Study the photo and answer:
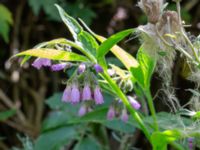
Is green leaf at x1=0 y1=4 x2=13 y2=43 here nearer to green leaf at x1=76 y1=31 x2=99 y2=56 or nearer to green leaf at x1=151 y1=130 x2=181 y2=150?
green leaf at x1=76 y1=31 x2=99 y2=56

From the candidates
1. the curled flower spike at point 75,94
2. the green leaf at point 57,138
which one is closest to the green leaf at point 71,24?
the curled flower spike at point 75,94

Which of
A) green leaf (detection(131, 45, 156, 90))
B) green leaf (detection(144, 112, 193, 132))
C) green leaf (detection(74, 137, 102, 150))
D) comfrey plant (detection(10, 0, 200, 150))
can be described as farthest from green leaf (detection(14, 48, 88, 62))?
green leaf (detection(74, 137, 102, 150))

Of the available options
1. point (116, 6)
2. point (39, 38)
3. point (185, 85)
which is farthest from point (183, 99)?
point (39, 38)

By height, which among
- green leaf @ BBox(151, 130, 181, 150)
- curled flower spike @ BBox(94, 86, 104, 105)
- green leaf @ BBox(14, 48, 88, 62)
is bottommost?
green leaf @ BBox(151, 130, 181, 150)

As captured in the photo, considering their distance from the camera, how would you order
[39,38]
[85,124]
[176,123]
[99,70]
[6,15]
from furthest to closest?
[39,38] → [6,15] → [85,124] → [176,123] → [99,70]

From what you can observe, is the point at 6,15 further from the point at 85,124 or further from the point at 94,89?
the point at 94,89

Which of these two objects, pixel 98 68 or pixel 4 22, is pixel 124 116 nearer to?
pixel 98 68
